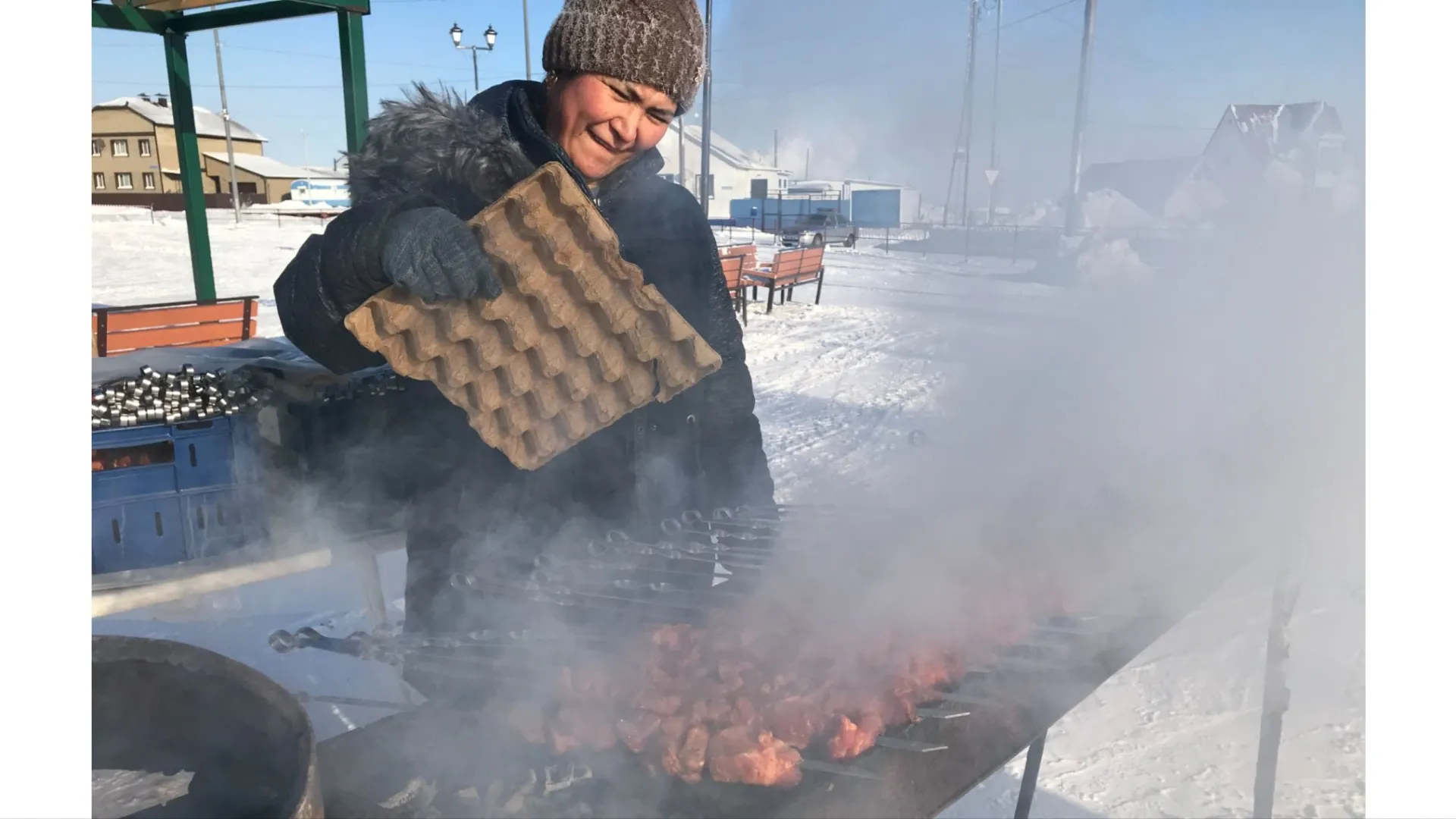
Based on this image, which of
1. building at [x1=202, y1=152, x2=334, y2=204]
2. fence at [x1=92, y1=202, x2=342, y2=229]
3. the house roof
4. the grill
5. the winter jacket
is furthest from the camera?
building at [x1=202, y1=152, x2=334, y2=204]

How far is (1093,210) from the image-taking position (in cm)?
498

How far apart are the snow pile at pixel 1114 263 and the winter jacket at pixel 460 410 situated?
7.18 ft

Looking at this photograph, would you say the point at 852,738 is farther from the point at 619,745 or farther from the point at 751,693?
the point at 619,745

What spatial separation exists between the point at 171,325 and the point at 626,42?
4751 mm

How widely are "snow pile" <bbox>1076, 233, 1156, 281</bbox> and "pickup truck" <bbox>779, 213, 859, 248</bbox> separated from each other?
893 inches

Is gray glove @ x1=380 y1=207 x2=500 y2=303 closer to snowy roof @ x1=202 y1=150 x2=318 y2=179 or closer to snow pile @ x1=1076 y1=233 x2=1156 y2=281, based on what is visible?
snow pile @ x1=1076 y1=233 x2=1156 y2=281

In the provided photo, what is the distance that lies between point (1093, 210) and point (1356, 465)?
321 cm

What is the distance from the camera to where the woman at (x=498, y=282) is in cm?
148

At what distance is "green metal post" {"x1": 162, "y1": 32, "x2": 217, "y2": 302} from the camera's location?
5621mm

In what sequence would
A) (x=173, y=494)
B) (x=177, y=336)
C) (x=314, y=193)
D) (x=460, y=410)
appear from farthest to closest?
(x=314, y=193) → (x=177, y=336) → (x=173, y=494) → (x=460, y=410)

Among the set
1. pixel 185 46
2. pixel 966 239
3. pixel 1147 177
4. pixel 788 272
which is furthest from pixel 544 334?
pixel 788 272

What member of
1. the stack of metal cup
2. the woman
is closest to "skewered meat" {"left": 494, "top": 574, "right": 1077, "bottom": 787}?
the woman

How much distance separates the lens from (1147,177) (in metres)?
4.89
